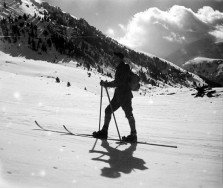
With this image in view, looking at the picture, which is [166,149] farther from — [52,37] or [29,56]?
[52,37]

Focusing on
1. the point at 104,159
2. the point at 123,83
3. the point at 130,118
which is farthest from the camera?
the point at 123,83

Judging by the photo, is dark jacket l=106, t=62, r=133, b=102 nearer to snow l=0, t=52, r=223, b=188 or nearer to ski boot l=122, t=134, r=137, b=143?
ski boot l=122, t=134, r=137, b=143

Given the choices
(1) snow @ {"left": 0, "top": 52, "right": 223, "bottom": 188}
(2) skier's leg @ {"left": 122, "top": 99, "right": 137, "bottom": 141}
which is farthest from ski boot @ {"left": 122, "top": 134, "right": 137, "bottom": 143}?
(1) snow @ {"left": 0, "top": 52, "right": 223, "bottom": 188}

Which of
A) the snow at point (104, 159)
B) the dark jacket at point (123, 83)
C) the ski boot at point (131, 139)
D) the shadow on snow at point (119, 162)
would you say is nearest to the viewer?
the snow at point (104, 159)

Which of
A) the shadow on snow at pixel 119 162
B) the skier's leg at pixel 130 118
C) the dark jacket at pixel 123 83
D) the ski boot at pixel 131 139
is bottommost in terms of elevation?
the shadow on snow at pixel 119 162

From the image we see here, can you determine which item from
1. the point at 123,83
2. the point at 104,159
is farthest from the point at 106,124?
the point at 104,159

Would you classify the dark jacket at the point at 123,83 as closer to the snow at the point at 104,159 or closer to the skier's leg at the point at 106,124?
the skier's leg at the point at 106,124

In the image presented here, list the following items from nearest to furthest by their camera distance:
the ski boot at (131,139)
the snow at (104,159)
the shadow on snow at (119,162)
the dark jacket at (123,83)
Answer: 1. the snow at (104,159)
2. the shadow on snow at (119,162)
3. the ski boot at (131,139)
4. the dark jacket at (123,83)

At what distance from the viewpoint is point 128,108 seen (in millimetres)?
8055

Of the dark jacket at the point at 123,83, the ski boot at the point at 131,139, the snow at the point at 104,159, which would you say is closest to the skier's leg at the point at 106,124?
the dark jacket at the point at 123,83

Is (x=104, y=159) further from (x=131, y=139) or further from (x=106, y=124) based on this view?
(x=106, y=124)

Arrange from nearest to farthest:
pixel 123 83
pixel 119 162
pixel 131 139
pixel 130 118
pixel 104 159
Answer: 1. pixel 119 162
2. pixel 104 159
3. pixel 131 139
4. pixel 130 118
5. pixel 123 83

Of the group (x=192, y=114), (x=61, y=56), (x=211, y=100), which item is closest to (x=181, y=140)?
(x=192, y=114)

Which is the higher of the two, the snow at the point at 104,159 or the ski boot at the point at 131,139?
the ski boot at the point at 131,139
